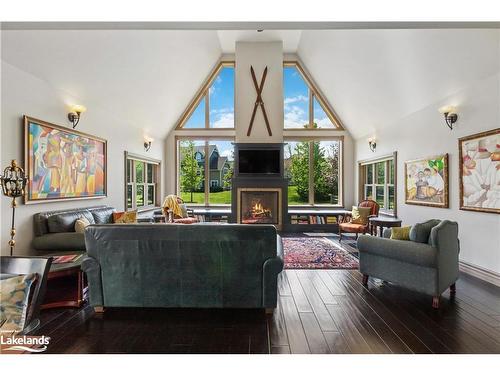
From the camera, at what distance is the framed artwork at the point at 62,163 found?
11.2 feet

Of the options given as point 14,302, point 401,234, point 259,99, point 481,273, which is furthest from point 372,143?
point 14,302

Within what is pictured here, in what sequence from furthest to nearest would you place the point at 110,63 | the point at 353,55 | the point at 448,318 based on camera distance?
the point at 353,55
the point at 110,63
the point at 448,318

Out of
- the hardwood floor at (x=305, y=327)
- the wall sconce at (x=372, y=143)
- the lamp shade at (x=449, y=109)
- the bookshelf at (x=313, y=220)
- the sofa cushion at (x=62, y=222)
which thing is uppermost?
the lamp shade at (x=449, y=109)

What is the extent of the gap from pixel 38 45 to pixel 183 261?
3.23 metres

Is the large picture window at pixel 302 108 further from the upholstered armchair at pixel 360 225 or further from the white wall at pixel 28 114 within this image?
the white wall at pixel 28 114

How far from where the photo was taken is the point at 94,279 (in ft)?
8.48

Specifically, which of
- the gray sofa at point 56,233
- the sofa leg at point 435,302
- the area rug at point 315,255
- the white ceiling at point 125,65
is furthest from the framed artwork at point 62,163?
the sofa leg at point 435,302

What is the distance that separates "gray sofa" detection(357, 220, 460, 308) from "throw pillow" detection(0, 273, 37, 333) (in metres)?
3.37

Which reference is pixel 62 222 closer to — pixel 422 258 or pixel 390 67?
pixel 422 258

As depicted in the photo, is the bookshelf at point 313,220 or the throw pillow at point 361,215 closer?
the throw pillow at point 361,215

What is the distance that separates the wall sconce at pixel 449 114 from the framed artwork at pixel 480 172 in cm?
33
